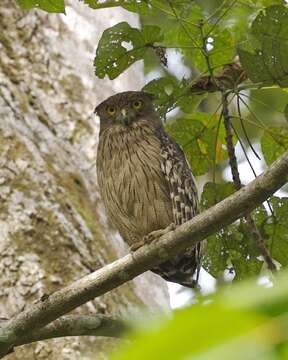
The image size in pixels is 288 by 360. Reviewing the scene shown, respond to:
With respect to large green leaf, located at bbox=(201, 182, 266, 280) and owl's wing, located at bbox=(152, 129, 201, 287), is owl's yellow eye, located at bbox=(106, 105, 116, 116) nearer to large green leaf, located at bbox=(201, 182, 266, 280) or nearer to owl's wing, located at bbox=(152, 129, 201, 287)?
owl's wing, located at bbox=(152, 129, 201, 287)

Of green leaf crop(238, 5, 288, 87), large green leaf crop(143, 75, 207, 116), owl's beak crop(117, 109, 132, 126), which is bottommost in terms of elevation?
green leaf crop(238, 5, 288, 87)

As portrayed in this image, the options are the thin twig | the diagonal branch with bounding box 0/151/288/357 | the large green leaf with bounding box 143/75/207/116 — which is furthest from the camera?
the large green leaf with bounding box 143/75/207/116

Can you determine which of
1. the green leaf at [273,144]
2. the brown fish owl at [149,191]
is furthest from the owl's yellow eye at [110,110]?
the green leaf at [273,144]

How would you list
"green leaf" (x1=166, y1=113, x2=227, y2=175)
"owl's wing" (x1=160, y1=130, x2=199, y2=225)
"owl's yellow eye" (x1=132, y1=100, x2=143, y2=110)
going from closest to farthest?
"green leaf" (x1=166, y1=113, x2=227, y2=175), "owl's wing" (x1=160, y1=130, x2=199, y2=225), "owl's yellow eye" (x1=132, y1=100, x2=143, y2=110)

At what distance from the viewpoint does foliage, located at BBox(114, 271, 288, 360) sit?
0.27 meters

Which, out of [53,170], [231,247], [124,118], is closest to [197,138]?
[231,247]

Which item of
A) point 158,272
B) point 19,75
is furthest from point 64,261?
point 19,75

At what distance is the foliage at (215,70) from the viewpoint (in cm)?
254

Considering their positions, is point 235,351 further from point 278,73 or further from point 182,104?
point 182,104

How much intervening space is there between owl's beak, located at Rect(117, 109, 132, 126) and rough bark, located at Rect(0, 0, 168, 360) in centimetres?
33

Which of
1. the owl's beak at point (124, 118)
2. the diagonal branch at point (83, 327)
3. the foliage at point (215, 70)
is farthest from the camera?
the owl's beak at point (124, 118)

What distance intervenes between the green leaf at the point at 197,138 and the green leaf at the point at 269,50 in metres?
0.66

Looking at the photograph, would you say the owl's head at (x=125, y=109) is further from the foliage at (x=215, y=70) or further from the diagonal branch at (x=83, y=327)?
the diagonal branch at (x=83, y=327)

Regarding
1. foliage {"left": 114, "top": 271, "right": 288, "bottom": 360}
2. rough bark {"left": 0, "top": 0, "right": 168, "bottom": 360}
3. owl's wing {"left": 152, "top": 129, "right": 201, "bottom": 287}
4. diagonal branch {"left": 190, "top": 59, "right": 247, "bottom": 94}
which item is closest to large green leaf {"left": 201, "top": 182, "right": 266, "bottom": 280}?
diagonal branch {"left": 190, "top": 59, "right": 247, "bottom": 94}
